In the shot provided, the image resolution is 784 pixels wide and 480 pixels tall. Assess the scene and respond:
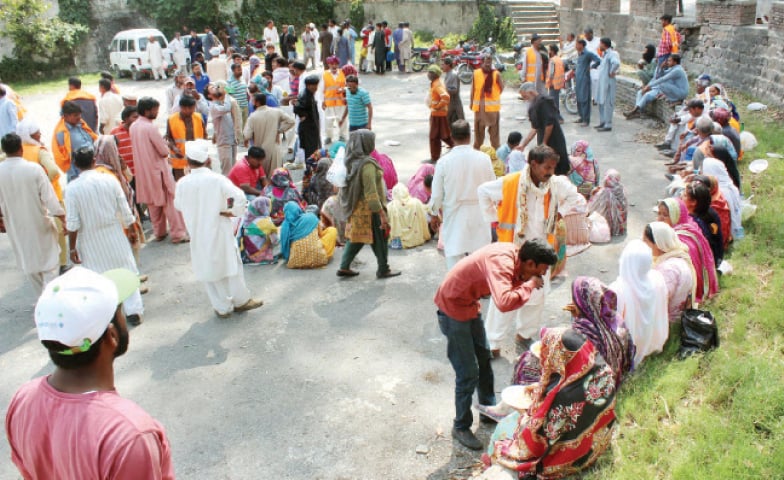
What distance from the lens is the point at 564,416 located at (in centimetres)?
365

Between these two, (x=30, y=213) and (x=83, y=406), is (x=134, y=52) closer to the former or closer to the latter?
(x=30, y=213)

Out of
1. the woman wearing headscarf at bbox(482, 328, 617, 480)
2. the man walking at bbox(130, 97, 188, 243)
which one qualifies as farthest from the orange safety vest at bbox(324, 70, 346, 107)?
the woman wearing headscarf at bbox(482, 328, 617, 480)

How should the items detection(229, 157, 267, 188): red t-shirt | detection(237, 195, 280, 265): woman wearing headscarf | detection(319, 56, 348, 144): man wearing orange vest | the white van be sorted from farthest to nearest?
1. the white van
2. detection(319, 56, 348, 144): man wearing orange vest
3. detection(229, 157, 267, 188): red t-shirt
4. detection(237, 195, 280, 265): woman wearing headscarf

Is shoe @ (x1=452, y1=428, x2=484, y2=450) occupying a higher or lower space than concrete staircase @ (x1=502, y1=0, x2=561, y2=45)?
lower

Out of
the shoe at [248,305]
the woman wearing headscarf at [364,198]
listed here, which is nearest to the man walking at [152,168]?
the shoe at [248,305]

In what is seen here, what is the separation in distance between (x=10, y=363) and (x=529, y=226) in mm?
4620

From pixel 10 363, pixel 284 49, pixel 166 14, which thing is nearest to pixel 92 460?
pixel 10 363

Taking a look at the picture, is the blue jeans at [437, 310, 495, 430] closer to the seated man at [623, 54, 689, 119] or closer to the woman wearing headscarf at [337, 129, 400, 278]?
the woman wearing headscarf at [337, 129, 400, 278]

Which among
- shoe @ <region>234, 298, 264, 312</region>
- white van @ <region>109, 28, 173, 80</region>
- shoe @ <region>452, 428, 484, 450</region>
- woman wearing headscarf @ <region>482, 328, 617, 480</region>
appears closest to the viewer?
woman wearing headscarf @ <region>482, 328, 617, 480</region>

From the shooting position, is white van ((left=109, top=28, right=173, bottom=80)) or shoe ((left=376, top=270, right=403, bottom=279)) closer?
shoe ((left=376, top=270, right=403, bottom=279))

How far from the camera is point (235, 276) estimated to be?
20.6ft

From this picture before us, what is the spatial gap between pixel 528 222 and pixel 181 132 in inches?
201

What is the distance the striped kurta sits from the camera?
18.9 ft

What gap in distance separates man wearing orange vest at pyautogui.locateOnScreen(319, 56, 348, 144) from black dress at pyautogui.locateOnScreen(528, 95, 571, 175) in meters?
4.72
